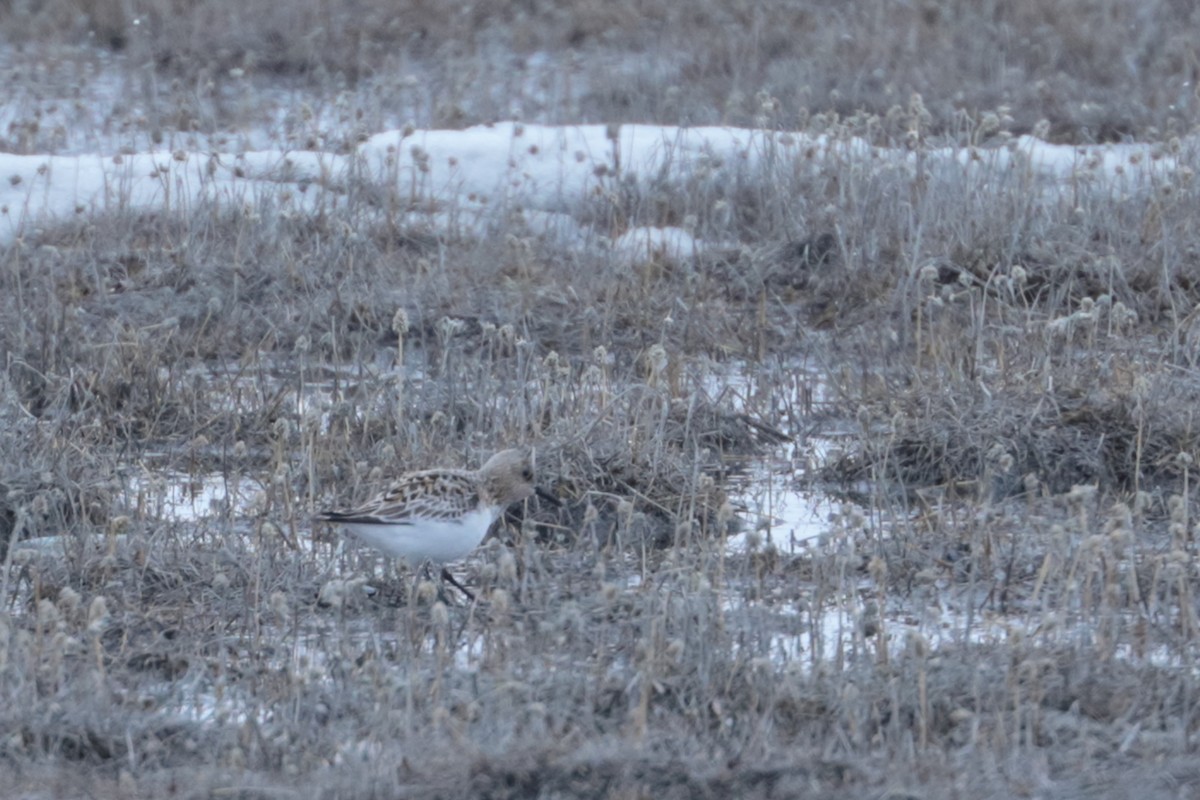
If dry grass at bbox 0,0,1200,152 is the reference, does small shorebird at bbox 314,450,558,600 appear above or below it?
below

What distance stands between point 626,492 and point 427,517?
1198 millimetres

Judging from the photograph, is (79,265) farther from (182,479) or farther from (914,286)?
(914,286)

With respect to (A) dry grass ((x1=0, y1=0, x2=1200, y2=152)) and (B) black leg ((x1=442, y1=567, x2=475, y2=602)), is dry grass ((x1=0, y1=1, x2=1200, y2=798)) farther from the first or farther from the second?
(A) dry grass ((x1=0, y1=0, x2=1200, y2=152))

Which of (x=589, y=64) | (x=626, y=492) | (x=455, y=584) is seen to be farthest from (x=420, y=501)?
(x=589, y=64)

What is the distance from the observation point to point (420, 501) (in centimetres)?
Answer: 506

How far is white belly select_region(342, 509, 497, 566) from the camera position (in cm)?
497

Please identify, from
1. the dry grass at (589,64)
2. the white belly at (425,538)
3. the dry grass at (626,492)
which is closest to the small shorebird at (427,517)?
the white belly at (425,538)

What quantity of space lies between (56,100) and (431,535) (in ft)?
30.1

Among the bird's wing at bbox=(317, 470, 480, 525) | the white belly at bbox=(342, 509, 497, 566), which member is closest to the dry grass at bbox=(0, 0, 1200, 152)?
the bird's wing at bbox=(317, 470, 480, 525)

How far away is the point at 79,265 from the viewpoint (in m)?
8.53

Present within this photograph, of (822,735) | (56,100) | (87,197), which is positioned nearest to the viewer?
(822,735)

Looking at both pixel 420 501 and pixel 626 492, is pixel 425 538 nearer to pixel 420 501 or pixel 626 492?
pixel 420 501

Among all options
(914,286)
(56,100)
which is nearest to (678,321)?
(914,286)

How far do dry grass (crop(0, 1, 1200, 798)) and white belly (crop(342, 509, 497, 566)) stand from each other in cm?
10
